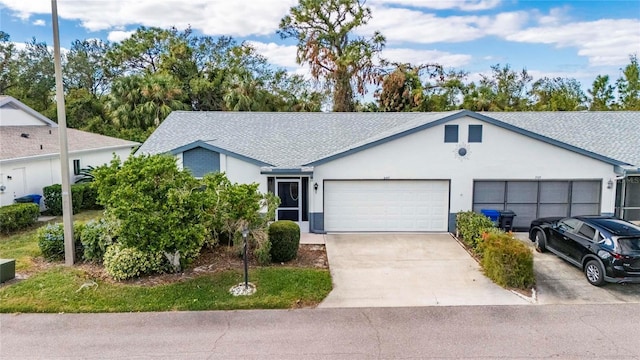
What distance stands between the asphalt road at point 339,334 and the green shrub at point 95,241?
2.97 metres

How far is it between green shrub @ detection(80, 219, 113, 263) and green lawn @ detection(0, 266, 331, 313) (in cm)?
89

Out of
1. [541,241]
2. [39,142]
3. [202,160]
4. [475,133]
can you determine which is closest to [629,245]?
[541,241]

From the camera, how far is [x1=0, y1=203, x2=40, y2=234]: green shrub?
15378 mm

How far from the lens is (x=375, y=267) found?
12188mm

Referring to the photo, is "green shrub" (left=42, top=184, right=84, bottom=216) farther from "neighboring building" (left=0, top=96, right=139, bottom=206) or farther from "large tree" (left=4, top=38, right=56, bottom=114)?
"large tree" (left=4, top=38, right=56, bottom=114)

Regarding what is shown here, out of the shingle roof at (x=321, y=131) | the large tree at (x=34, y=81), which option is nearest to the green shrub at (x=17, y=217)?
the shingle roof at (x=321, y=131)

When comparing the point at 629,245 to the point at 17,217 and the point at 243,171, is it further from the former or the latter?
the point at 17,217

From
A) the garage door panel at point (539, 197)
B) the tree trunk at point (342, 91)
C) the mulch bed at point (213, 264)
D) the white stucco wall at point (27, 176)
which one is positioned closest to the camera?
the mulch bed at point (213, 264)

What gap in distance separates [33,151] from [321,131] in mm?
12820

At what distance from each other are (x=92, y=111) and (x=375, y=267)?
110 ft

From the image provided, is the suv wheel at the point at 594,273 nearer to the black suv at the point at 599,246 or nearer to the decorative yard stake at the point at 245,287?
the black suv at the point at 599,246

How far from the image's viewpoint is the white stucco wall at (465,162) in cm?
1555

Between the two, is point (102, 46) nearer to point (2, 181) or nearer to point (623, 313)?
point (2, 181)

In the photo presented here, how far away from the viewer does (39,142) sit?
21.4 meters
